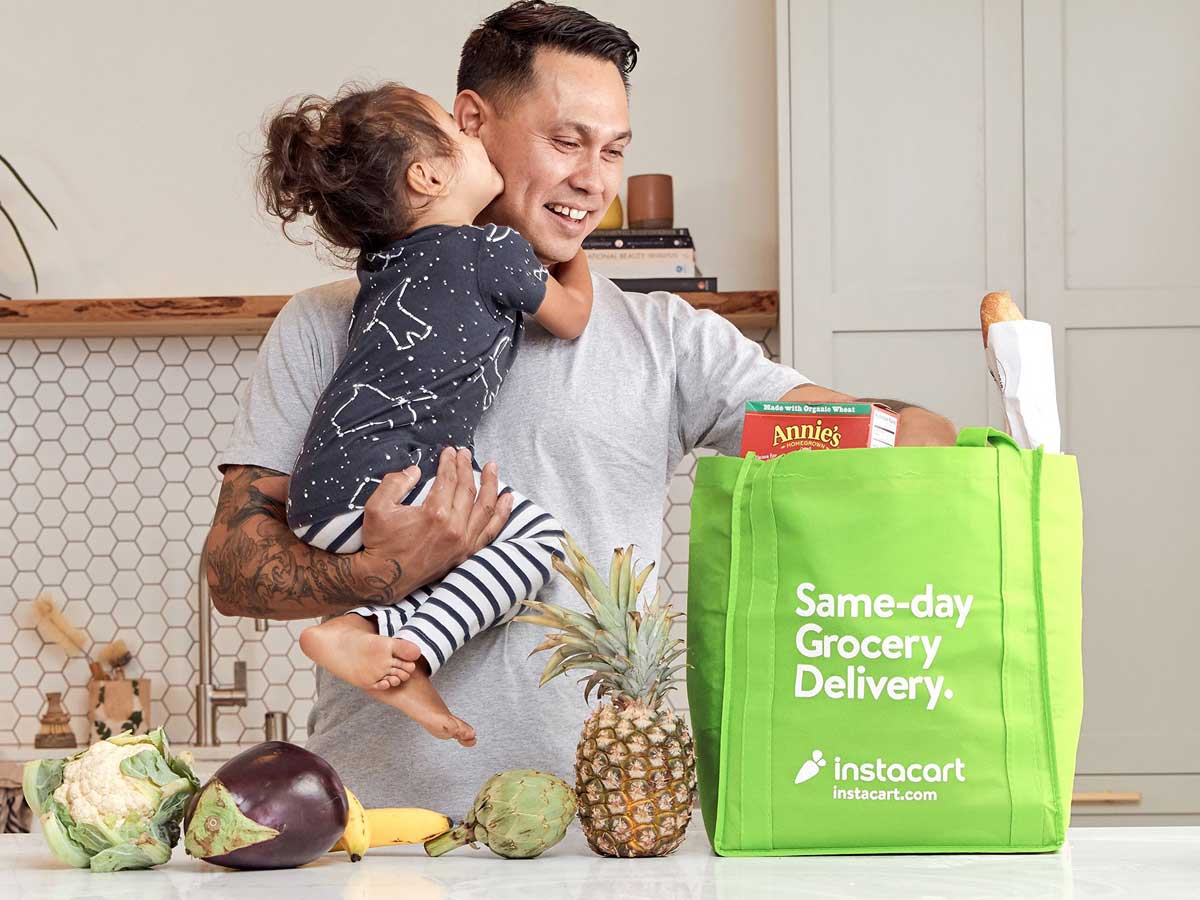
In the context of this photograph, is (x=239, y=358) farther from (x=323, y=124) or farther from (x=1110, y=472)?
(x=1110, y=472)

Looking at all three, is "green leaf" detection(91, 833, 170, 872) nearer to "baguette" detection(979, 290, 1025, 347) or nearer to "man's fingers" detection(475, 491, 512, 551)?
"man's fingers" detection(475, 491, 512, 551)

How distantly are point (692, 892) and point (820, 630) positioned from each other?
0.21 metres

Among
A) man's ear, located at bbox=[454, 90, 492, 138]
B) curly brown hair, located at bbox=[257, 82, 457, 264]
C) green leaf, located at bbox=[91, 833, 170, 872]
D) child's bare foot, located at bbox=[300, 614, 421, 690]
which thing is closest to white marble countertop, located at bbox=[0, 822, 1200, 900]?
green leaf, located at bbox=[91, 833, 170, 872]

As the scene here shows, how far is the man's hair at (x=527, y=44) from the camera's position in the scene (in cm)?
159

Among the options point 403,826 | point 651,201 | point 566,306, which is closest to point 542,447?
point 566,306

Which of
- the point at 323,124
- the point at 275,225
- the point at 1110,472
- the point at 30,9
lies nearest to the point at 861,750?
the point at 323,124

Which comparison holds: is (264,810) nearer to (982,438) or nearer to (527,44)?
(982,438)

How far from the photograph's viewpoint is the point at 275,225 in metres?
3.00

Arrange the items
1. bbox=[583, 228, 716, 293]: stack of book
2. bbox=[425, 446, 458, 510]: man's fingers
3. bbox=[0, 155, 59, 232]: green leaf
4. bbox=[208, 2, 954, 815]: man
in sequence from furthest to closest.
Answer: bbox=[0, 155, 59, 232]: green leaf, bbox=[583, 228, 716, 293]: stack of book, bbox=[208, 2, 954, 815]: man, bbox=[425, 446, 458, 510]: man's fingers

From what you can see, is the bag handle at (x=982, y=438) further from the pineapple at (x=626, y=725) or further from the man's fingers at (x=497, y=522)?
the man's fingers at (x=497, y=522)

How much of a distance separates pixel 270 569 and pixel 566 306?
44cm

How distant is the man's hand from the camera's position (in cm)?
131

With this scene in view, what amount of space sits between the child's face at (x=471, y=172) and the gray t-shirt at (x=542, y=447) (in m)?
0.17

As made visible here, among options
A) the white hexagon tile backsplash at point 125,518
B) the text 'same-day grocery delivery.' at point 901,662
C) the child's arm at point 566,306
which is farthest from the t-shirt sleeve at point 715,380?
the white hexagon tile backsplash at point 125,518
